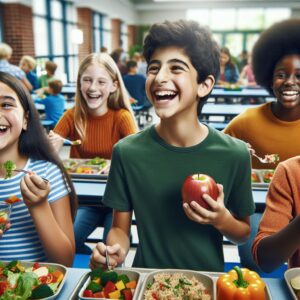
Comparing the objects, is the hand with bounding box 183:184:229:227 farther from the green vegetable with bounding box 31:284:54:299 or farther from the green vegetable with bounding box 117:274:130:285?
the green vegetable with bounding box 31:284:54:299

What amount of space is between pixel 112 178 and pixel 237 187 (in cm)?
47

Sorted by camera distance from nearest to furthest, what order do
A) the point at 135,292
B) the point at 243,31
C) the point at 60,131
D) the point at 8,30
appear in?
the point at 135,292, the point at 60,131, the point at 8,30, the point at 243,31

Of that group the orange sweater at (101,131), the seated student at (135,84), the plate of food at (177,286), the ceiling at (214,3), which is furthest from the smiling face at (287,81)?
the ceiling at (214,3)

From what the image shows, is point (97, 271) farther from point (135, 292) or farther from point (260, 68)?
point (260, 68)

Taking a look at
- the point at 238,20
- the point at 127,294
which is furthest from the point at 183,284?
the point at 238,20

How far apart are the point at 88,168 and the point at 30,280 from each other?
57.6 inches

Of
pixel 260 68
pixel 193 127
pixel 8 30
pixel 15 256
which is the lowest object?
pixel 15 256

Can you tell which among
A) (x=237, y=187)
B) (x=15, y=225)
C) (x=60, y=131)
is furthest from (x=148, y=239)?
(x=60, y=131)

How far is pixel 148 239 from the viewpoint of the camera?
1.52m

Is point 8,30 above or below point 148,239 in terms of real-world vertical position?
above

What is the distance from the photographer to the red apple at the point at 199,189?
124cm

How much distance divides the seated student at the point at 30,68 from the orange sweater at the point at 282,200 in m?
6.49

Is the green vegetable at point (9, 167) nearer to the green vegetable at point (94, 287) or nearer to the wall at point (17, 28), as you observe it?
the green vegetable at point (94, 287)

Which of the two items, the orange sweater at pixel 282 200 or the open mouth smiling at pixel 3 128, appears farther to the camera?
the open mouth smiling at pixel 3 128
